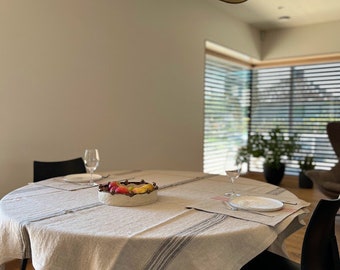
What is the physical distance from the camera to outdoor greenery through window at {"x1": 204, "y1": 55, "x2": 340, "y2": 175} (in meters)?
4.98

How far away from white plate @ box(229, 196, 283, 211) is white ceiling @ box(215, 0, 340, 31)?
134 inches

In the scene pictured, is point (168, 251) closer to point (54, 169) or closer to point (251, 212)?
point (251, 212)

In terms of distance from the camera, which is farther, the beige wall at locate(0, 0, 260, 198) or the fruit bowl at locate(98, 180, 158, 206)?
the beige wall at locate(0, 0, 260, 198)

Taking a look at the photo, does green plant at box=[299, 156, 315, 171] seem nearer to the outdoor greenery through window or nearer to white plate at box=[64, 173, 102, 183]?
the outdoor greenery through window

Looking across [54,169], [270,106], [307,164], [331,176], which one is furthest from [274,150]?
[54,169]

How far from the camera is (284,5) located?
427cm

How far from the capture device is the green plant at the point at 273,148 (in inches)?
198

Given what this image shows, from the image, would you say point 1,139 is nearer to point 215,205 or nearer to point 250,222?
point 215,205

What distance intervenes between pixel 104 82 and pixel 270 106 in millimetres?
3614

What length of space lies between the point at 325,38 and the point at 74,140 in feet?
13.7

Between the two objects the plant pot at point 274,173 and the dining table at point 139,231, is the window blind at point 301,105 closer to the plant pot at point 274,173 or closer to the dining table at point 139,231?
the plant pot at point 274,173

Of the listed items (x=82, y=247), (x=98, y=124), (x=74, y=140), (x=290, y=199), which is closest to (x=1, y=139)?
(x=74, y=140)

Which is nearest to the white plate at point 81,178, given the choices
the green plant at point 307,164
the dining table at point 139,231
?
the dining table at point 139,231

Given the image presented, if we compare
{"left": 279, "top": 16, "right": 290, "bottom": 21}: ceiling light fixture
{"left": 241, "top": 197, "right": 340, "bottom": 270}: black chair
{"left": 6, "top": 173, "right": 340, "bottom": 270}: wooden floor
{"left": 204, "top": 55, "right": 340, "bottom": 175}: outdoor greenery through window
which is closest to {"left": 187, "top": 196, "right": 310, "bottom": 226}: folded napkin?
{"left": 241, "top": 197, "right": 340, "bottom": 270}: black chair
